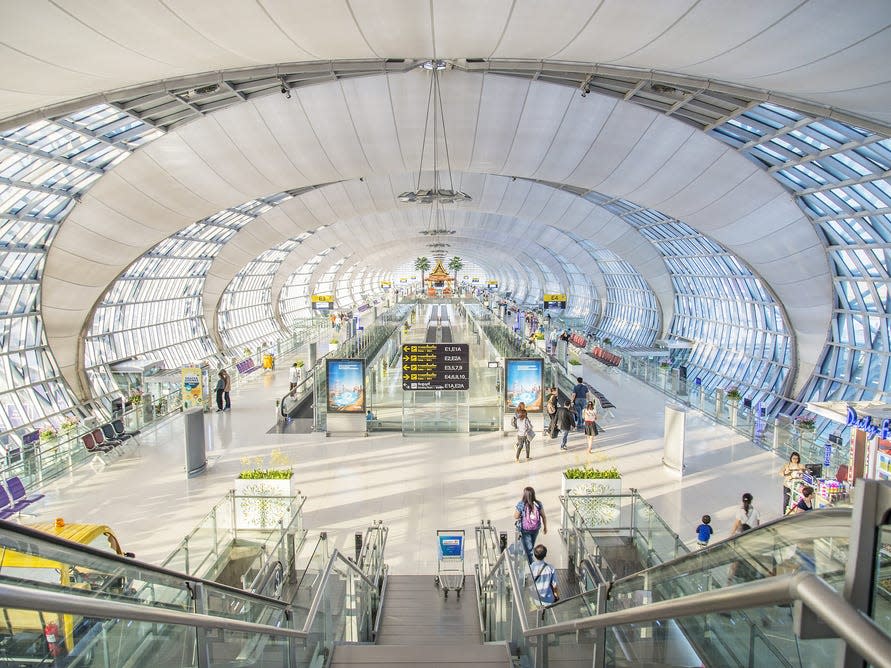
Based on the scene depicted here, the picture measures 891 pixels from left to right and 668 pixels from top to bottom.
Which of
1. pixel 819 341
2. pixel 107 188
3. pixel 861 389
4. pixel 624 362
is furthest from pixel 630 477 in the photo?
pixel 107 188

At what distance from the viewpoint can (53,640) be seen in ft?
7.61

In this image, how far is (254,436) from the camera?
1688 cm

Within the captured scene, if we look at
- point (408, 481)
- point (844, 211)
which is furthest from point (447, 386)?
point (844, 211)

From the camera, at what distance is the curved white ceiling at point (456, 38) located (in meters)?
10.4

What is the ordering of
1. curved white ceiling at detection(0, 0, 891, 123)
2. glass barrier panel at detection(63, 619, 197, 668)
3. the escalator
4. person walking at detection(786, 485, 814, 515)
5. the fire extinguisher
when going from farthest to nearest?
curved white ceiling at detection(0, 0, 891, 123), person walking at detection(786, 485, 814, 515), glass barrier panel at detection(63, 619, 197, 668), the fire extinguisher, the escalator

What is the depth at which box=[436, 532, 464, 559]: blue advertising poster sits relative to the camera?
956 centimetres

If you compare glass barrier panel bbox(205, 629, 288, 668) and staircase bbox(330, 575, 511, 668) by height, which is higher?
glass barrier panel bbox(205, 629, 288, 668)

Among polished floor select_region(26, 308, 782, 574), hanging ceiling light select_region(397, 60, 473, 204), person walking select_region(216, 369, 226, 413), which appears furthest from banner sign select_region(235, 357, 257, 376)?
hanging ceiling light select_region(397, 60, 473, 204)

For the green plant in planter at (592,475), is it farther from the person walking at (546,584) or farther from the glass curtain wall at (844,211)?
the glass curtain wall at (844,211)

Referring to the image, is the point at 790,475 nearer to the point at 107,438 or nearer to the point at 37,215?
the point at 107,438

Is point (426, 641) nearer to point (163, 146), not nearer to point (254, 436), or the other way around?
point (254, 436)

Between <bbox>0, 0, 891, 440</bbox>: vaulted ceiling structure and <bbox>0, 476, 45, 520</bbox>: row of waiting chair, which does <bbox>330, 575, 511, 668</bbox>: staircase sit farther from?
<bbox>0, 0, 891, 440</bbox>: vaulted ceiling structure

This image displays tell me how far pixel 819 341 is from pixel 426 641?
2684 centimetres

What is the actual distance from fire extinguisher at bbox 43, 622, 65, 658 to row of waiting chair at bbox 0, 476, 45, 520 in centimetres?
1000
